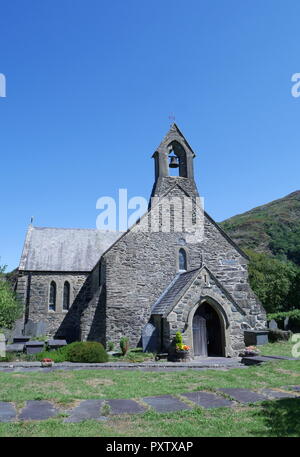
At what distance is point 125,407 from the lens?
7.71 meters

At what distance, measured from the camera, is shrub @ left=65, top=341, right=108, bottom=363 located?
607 inches

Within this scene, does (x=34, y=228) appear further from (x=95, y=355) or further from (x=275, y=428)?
(x=275, y=428)

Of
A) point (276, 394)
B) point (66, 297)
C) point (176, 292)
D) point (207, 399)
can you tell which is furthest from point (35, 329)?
point (276, 394)

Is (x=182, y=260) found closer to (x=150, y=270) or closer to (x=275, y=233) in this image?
(x=150, y=270)

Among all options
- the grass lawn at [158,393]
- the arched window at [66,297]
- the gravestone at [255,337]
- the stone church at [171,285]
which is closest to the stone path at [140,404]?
the grass lawn at [158,393]

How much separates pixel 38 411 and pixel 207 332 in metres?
12.6

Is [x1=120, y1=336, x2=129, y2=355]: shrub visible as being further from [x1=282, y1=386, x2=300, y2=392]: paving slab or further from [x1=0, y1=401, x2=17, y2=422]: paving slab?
[x1=0, y1=401, x2=17, y2=422]: paving slab

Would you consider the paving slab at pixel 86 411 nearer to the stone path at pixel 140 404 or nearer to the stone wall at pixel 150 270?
the stone path at pixel 140 404

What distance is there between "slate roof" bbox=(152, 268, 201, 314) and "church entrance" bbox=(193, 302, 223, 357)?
1396 mm

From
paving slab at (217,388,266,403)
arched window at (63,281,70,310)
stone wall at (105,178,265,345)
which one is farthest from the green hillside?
paving slab at (217,388,266,403)

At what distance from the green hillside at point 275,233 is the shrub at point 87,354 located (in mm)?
64033

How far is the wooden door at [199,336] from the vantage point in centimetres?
1733
